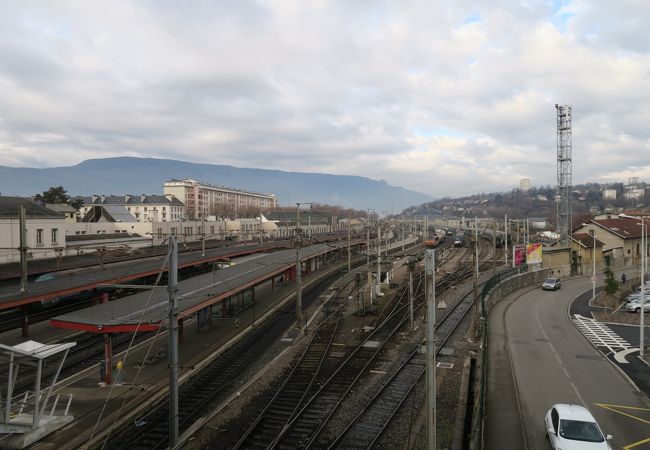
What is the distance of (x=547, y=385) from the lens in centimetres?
1542

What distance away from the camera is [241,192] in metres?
182

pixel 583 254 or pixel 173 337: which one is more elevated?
pixel 173 337

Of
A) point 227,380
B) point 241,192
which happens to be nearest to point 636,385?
point 227,380

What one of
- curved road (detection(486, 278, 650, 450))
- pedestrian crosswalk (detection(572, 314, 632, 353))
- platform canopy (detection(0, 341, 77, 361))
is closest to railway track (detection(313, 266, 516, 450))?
curved road (detection(486, 278, 650, 450))

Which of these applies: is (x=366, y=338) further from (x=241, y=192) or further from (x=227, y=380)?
(x=241, y=192)

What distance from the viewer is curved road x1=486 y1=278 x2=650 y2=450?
12078mm

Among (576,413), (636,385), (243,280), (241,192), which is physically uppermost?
(241,192)

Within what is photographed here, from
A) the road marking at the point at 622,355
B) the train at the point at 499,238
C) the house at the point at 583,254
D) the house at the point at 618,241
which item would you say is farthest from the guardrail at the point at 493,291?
the train at the point at 499,238

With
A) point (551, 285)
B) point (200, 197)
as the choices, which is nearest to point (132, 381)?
point (551, 285)

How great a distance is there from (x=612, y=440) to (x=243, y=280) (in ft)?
59.9

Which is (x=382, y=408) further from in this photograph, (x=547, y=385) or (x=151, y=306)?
(x=151, y=306)

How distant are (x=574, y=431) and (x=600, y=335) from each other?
14109 millimetres

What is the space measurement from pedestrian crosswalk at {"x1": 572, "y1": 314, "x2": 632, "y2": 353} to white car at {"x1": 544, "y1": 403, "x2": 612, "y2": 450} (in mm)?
10656

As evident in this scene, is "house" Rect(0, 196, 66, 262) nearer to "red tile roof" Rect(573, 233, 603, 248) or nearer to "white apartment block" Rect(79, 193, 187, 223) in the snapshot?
"red tile roof" Rect(573, 233, 603, 248)
